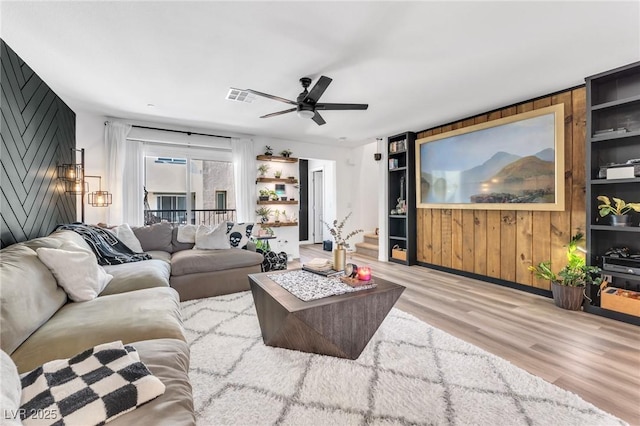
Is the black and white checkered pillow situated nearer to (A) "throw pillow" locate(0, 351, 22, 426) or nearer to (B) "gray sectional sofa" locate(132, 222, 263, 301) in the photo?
(A) "throw pillow" locate(0, 351, 22, 426)

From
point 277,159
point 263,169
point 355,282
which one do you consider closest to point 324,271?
point 355,282

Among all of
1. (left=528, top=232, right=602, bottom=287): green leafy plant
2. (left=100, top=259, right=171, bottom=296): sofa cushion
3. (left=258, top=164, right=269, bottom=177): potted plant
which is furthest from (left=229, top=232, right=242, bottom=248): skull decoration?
(left=528, top=232, right=602, bottom=287): green leafy plant

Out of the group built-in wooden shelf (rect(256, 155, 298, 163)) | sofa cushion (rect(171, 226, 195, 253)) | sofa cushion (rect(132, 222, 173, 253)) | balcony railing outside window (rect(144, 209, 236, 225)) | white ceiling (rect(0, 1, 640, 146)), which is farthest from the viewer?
built-in wooden shelf (rect(256, 155, 298, 163))

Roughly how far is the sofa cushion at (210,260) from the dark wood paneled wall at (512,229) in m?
3.03

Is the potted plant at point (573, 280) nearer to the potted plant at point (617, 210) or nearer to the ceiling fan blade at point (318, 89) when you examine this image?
the potted plant at point (617, 210)

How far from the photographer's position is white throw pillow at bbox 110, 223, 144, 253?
3412mm

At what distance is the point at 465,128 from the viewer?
4.18m

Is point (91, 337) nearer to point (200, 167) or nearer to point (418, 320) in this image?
point (418, 320)

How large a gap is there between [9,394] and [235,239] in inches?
127

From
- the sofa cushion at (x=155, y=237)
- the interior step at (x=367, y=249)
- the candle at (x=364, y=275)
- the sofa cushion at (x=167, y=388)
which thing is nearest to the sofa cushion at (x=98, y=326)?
the sofa cushion at (x=167, y=388)

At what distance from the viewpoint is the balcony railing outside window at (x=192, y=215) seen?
4.86 meters

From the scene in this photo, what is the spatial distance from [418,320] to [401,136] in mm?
3694

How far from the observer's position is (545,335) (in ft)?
7.88

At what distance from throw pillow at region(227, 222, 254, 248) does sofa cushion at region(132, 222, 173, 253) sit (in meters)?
0.82
